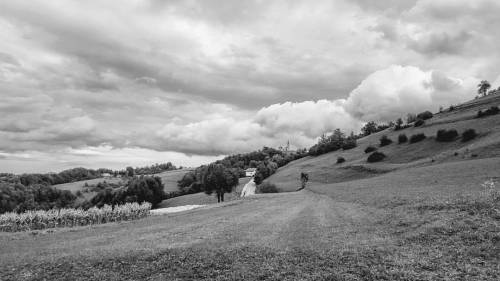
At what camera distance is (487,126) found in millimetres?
104062

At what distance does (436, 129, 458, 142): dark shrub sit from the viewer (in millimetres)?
106844

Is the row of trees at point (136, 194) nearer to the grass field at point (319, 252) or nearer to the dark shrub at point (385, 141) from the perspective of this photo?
the dark shrub at point (385, 141)

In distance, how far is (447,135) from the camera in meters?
108

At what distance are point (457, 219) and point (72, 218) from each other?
83.4 meters

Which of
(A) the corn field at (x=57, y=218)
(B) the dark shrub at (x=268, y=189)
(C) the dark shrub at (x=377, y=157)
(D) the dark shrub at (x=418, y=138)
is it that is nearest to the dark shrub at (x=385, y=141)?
(D) the dark shrub at (x=418, y=138)

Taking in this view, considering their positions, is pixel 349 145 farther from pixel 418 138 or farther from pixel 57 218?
pixel 57 218

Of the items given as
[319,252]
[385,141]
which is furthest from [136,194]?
[319,252]

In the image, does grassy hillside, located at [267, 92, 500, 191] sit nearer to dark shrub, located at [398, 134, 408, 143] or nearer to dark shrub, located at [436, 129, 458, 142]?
dark shrub, located at [436, 129, 458, 142]

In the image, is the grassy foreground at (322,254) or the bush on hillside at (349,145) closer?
the grassy foreground at (322,254)

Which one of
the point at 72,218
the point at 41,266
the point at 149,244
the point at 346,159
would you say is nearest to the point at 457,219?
the point at 149,244

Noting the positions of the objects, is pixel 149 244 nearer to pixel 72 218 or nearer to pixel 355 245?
pixel 355 245

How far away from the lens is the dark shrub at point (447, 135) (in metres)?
107

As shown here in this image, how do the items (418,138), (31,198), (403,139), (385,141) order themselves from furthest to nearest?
(31,198), (385,141), (403,139), (418,138)

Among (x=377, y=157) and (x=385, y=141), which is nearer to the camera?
(x=377, y=157)
